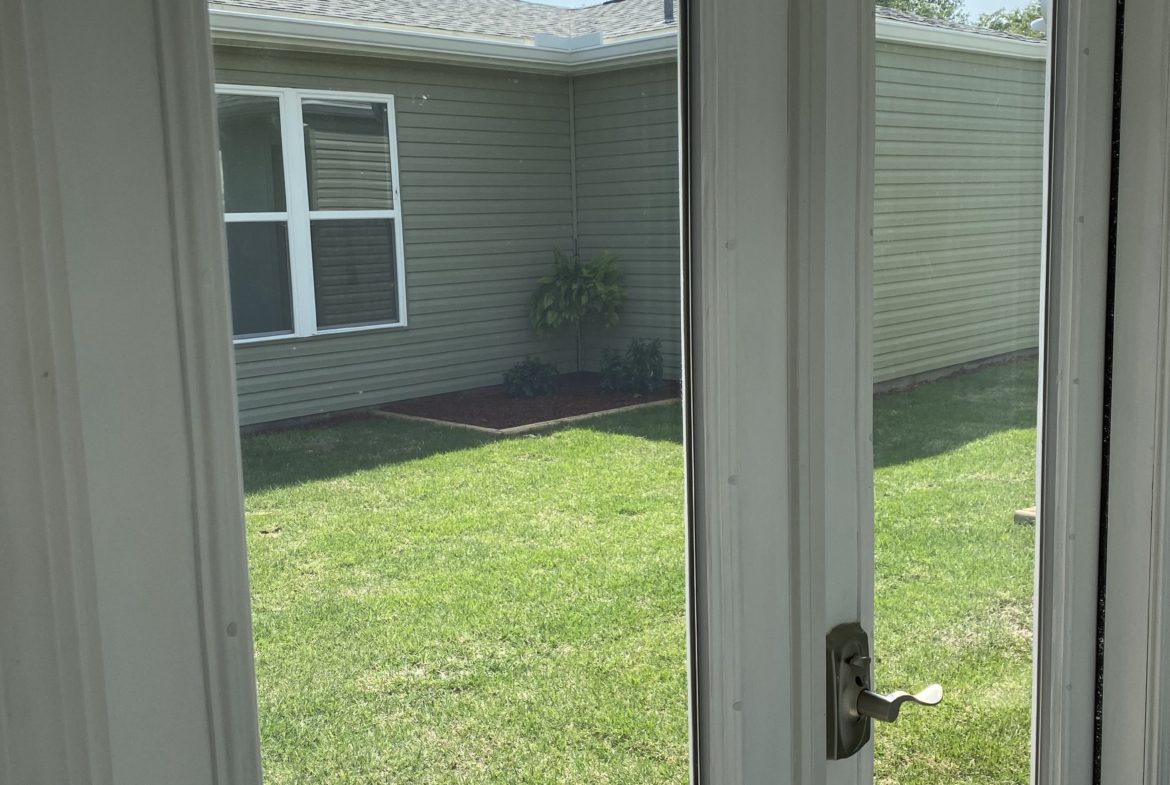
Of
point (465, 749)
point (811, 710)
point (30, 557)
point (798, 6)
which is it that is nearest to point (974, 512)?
point (811, 710)

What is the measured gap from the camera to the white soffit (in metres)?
0.74

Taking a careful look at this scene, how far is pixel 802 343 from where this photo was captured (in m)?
1.19

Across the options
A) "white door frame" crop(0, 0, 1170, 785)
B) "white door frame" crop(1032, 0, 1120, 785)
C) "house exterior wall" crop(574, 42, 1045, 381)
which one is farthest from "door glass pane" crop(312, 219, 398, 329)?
"white door frame" crop(1032, 0, 1120, 785)

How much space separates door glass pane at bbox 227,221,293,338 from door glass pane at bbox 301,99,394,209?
0.17 feet

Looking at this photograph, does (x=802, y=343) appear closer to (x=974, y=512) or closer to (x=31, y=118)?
(x=974, y=512)

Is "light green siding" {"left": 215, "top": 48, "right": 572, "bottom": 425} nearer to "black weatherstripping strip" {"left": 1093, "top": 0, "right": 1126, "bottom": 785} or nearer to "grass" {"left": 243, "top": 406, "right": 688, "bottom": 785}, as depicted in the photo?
"grass" {"left": 243, "top": 406, "right": 688, "bottom": 785}

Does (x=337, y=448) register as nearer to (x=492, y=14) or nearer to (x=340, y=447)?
(x=340, y=447)

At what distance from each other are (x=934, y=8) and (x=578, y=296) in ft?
2.32

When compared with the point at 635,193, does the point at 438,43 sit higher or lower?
higher

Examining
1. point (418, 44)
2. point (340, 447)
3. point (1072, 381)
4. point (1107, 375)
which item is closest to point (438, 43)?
point (418, 44)

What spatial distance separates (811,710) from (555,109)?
2.57 ft

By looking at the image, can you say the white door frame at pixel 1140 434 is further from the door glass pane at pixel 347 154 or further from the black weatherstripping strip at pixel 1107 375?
the door glass pane at pixel 347 154

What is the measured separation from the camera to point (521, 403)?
99 cm

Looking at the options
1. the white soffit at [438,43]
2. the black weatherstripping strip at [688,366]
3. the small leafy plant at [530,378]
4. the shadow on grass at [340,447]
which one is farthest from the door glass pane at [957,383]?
the shadow on grass at [340,447]
